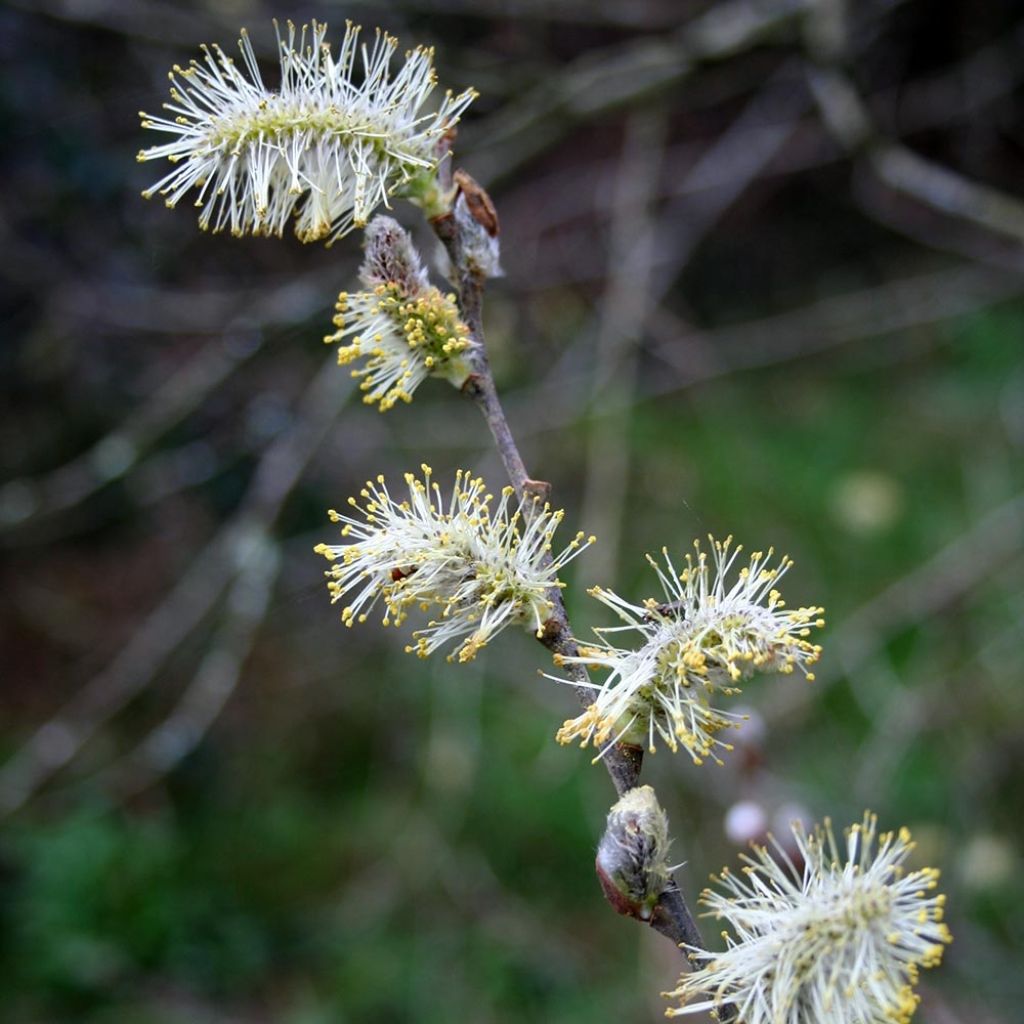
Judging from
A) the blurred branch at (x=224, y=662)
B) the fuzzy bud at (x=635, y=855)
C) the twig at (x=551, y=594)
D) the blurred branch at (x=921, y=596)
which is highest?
the blurred branch at (x=921, y=596)

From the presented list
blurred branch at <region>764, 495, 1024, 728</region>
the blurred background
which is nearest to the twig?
the blurred background

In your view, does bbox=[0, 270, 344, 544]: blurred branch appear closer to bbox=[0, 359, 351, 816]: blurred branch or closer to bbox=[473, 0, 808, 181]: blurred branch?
bbox=[0, 359, 351, 816]: blurred branch

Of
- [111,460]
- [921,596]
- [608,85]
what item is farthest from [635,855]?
[608,85]

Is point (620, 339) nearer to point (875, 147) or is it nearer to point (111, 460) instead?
point (875, 147)

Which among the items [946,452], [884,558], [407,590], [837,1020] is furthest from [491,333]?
[837,1020]

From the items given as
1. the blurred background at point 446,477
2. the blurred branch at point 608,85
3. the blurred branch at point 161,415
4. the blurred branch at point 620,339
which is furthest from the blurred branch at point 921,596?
the blurred branch at point 161,415

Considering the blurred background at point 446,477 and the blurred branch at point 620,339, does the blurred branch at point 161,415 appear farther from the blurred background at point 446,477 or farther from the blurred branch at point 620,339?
the blurred branch at point 620,339
